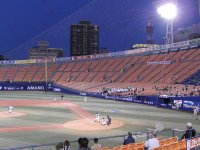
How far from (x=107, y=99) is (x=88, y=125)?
105ft

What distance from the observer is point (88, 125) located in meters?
31.0

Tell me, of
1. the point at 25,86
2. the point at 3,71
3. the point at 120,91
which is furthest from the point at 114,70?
the point at 3,71

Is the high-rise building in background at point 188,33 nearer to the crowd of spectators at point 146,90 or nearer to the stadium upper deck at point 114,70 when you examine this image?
the stadium upper deck at point 114,70

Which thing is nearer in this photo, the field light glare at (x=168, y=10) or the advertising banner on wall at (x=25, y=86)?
the field light glare at (x=168, y=10)

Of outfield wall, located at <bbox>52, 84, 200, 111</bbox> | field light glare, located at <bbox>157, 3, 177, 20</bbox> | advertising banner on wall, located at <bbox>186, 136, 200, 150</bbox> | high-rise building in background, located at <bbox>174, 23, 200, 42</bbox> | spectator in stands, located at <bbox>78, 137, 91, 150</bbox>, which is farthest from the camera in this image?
high-rise building in background, located at <bbox>174, 23, 200, 42</bbox>

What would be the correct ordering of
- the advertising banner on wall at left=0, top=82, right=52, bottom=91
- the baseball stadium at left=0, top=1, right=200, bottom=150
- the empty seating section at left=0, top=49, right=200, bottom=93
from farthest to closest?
the advertising banner on wall at left=0, top=82, right=52, bottom=91 < the empty seating section at left=0, top=49, right=200, bottom=93 < the baseball stadium at left=0, top=1, right=200, bottom=150

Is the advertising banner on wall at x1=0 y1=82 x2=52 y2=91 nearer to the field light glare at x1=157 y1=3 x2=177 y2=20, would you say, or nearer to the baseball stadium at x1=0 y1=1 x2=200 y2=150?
the baseball stadium at x1=0 y1=1 x2=200 y2=150

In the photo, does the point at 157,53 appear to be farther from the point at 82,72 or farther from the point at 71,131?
the point at 71,131

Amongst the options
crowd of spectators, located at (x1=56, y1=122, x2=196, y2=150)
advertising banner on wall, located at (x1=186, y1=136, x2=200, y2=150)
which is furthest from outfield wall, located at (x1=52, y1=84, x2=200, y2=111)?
crowd of spectators, located at (x1=56, y1=122, x2=196, y2=150)

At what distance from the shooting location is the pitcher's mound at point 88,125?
29281 mm

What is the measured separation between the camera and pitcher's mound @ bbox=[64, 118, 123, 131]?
96.1 feet

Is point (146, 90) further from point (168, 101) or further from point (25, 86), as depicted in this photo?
point (25, 86)

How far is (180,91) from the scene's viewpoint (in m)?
52.6

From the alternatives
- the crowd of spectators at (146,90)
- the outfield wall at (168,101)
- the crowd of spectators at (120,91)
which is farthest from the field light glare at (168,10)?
the crowd of spectators at (120,91)
